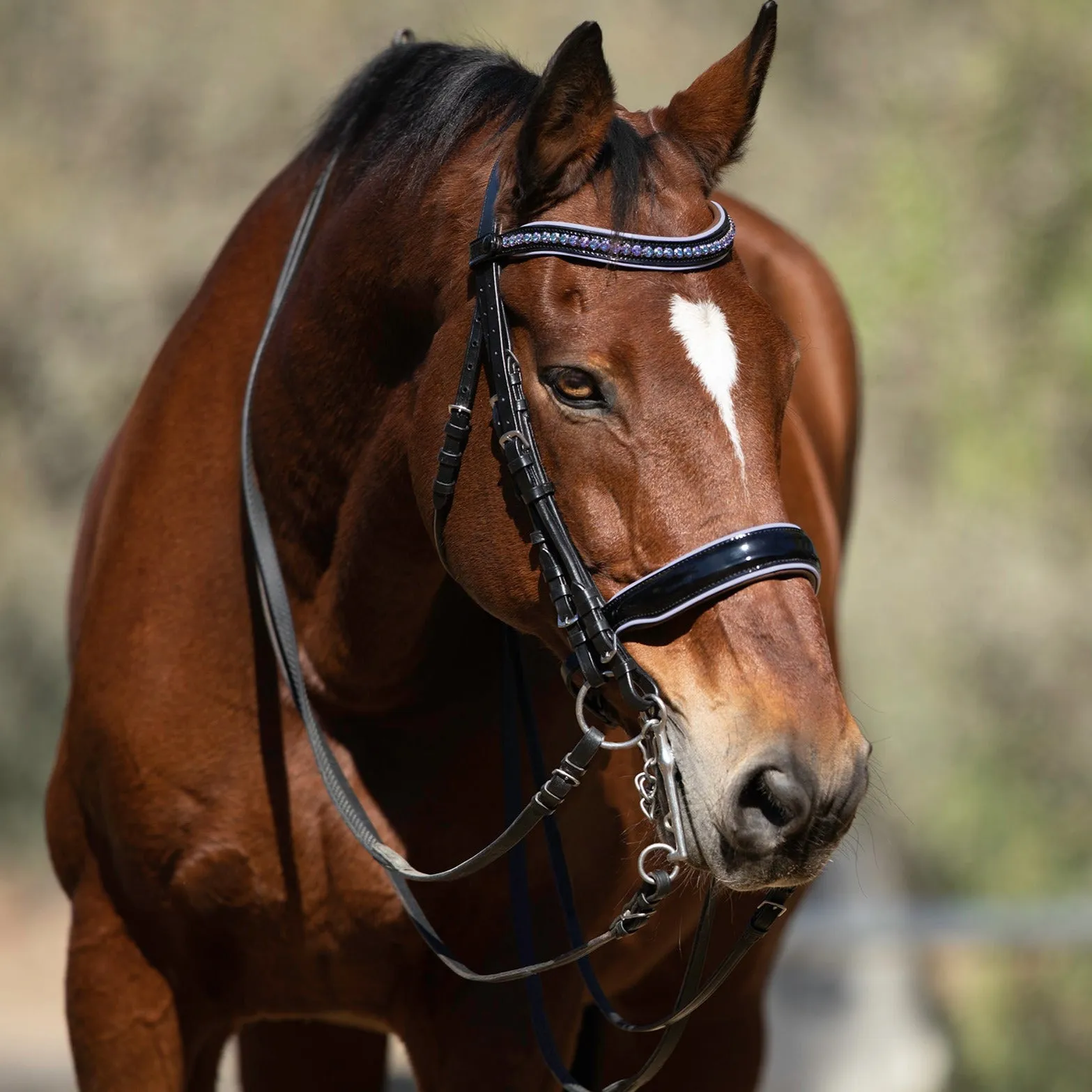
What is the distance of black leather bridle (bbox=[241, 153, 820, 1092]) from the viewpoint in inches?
71.4

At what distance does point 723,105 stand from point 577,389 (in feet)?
1.82

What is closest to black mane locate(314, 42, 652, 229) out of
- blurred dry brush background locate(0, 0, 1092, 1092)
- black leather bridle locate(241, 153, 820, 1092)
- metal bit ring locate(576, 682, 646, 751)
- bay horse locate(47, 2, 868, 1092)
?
bay horse locate(47, 2, 868, 1092)

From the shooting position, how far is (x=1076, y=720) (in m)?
8.73

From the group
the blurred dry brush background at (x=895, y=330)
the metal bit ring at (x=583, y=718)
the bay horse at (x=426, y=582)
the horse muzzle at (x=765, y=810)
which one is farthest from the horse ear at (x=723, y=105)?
the blurred dry brush background at (x=895, y=330)

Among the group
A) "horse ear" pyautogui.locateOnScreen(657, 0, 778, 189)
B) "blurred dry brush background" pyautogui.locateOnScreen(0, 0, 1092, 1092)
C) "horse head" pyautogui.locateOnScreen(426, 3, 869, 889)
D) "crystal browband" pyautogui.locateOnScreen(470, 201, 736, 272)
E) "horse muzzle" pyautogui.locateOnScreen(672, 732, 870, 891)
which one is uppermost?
"horse ear" pyautogui.locateOnScreen(657, 0, 778, 189)

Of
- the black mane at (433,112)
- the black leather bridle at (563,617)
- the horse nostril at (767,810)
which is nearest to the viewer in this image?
the horse nostril at (767,810)

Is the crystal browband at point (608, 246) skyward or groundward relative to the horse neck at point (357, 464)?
skyward

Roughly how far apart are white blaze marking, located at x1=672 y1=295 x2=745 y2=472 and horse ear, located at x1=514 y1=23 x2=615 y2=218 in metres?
0.25

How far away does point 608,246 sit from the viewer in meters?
1.92

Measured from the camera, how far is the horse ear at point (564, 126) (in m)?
1.95

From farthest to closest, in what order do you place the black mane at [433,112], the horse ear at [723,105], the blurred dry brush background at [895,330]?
the blurred dry brush background at [895,330], the horse ear at [723,105], the black mane at [433,112]

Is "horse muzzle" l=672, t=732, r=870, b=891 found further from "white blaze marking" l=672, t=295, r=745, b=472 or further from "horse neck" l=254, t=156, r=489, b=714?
"horse neck" l=254, t=156, r=489, b=714

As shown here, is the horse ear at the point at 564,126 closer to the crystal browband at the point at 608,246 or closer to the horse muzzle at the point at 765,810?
the crystal browband at the point at 608,246

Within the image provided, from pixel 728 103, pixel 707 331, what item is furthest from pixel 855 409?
pixel 707 331
